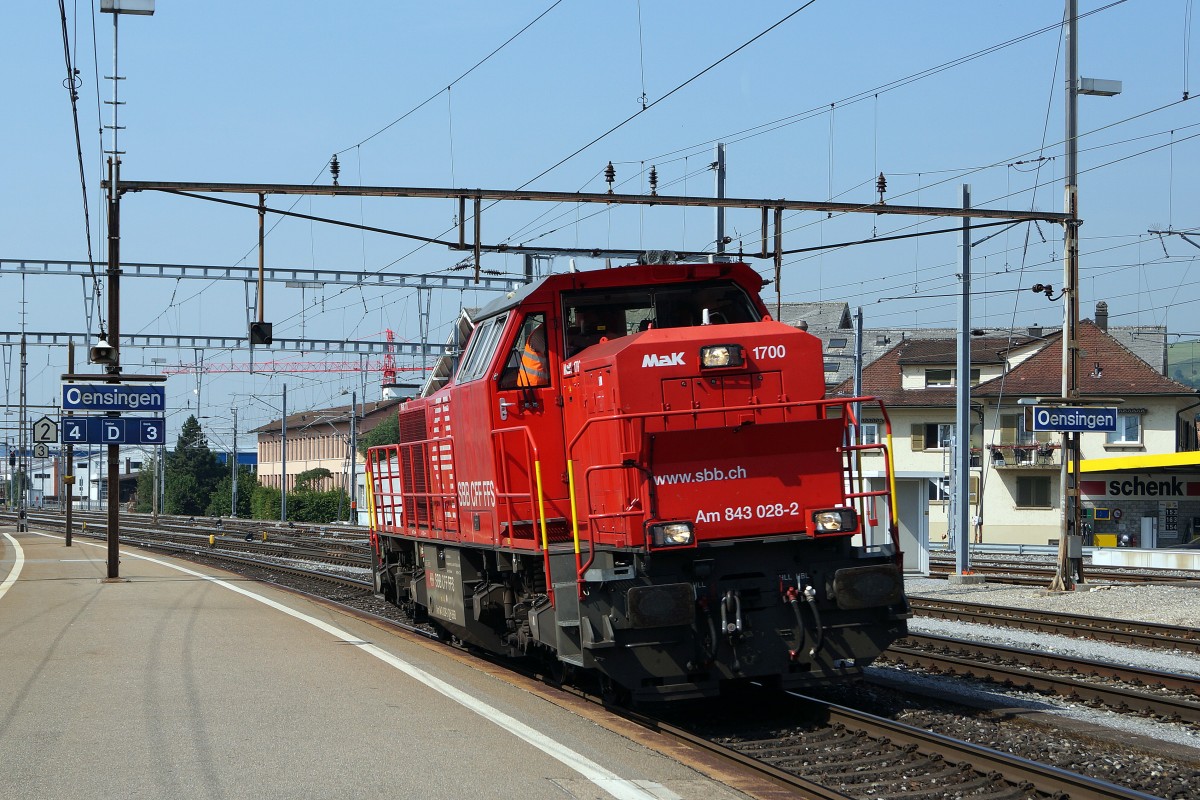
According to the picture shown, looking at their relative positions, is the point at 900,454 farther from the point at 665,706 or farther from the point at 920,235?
the point at 665,706

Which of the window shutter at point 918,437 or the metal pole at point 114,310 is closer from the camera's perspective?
the metal pole at point 114,310

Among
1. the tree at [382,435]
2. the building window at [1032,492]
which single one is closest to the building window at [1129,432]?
the building window at [1032,492]

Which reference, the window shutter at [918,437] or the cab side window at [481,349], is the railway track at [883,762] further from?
the window shutter at [918,437]

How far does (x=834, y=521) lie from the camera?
332 inches

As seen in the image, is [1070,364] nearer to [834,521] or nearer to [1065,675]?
[1065,675]

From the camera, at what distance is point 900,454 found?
52.4 m

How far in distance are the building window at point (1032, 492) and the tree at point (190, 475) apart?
205 ft

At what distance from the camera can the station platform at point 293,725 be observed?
650 centimetres

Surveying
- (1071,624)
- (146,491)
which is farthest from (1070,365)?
(146,491)

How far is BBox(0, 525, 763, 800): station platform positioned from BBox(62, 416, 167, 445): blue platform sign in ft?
25.7

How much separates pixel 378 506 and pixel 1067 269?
11.9 metres

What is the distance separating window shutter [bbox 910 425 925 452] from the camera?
2050 inches

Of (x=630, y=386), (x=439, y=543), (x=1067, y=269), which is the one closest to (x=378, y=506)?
(x=439, y=543)

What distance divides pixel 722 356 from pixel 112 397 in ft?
49.3
